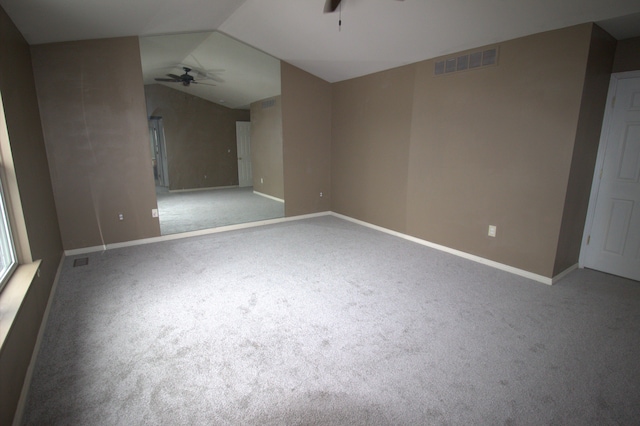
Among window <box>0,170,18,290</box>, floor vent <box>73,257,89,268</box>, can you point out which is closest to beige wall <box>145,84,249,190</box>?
floor vent <box>73,257,89,268</box>

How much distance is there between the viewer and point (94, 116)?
12.5ft

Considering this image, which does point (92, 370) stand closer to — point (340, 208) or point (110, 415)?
point (110, 415)

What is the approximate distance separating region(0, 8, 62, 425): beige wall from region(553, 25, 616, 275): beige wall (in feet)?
13.7

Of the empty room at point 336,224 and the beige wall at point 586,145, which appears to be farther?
the beige wall at point 586,145

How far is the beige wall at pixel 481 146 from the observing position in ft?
9.53

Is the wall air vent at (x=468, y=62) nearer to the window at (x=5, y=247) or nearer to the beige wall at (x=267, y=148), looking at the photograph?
the beige wall at (x=267, y=148)

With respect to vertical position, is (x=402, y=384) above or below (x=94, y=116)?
below

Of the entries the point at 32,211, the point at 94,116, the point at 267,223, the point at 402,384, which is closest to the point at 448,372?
the point at 402,384

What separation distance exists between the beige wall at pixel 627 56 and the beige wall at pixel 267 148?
4229 millimetres

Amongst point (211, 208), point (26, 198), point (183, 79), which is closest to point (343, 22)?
point (183, 79)

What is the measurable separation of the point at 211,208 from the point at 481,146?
4500 mm

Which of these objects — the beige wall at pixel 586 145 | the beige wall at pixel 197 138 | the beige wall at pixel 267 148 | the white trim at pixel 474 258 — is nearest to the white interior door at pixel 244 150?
the beige wall at pixel 197 138

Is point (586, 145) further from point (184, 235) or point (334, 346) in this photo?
point (184, 235)

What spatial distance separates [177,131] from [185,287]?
11.3 ft
